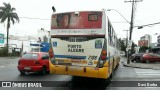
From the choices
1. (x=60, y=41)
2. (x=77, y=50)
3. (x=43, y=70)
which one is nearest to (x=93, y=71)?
(x=77, y=50)

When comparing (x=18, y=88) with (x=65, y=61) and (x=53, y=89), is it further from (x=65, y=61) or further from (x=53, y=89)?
(x=65, y=61)

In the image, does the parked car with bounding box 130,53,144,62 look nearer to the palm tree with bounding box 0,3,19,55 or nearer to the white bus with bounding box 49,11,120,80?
the palm tree with bounding box 0,3,19,55

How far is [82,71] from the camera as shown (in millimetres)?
12875

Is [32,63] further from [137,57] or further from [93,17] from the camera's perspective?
[137,57]

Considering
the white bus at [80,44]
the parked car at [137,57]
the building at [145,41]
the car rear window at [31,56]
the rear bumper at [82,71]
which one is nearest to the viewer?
the rear bumper at [82,71]

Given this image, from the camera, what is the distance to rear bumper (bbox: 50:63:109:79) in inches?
496

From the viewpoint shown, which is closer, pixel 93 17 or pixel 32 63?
pixel 93 17

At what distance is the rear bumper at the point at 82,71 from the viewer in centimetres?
1260

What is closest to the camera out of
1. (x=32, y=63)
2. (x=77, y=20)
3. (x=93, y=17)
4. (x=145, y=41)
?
(x=93, y=17)

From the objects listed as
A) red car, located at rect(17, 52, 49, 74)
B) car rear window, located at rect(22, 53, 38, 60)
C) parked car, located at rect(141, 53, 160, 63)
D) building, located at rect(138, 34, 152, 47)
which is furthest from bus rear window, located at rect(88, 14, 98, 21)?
building, located at rect(138, 34, 152, 47)

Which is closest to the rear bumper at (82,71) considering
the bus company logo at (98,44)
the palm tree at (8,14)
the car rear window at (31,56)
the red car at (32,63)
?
the bus company logo at (98,44)

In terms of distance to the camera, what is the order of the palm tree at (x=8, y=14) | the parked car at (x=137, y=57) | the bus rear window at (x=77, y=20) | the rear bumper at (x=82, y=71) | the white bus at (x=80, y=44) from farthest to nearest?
the palm tree at (x=8, y=14), the parked car at (x=137, y=57), the bus rear window at (x=77, y=20), the white bus at (x=80, y=44), the rear bumper at (x=82, y=71)

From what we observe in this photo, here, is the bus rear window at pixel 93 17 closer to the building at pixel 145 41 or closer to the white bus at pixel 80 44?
the white bus at pixel 80 44

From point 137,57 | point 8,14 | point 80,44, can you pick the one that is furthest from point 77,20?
point 8,14
